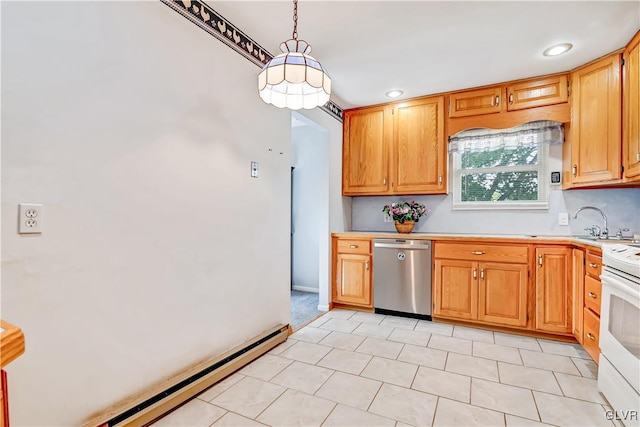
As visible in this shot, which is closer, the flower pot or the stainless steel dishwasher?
the stainless steel dishwasher

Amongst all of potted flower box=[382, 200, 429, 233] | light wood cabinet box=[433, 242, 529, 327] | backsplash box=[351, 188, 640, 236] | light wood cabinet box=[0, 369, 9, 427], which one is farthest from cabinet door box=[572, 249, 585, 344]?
light wood cabinet box=[0, 369, 9, 427]

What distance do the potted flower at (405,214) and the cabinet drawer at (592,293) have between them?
154 cm

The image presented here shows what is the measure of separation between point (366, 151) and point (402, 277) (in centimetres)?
154

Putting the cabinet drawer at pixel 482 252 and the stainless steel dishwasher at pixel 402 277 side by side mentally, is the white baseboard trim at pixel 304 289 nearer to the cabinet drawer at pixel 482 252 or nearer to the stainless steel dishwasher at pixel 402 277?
the stainless steel dishwasher at pixel 402 277

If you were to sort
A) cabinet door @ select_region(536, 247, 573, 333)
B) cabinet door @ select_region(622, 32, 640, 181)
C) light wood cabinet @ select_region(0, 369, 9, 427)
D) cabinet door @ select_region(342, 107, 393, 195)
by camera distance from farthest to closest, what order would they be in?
cabinet door @ select_region(342, 107, 393, 195) → cabinet door @ select_region(536, 247, 573, 333) → cabinet door @ select_region(622, 32, 640, 181) → light wood cabinet @ select_region(0, 369, 9, 427)

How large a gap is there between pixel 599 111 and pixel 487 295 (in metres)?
1.82

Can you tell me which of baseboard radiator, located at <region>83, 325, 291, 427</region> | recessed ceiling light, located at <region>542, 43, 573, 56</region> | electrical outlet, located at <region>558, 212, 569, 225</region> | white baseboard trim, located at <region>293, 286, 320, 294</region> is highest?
recessed ceiling light, located at <region>542, 43, 573, 56</region>

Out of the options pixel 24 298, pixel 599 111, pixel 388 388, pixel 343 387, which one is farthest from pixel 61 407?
pixel 599 111

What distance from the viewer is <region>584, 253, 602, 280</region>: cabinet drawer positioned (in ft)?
6.83

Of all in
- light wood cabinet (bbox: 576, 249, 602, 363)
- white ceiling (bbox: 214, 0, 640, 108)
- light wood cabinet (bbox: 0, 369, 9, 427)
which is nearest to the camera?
light wood cabinet (bbox: 0, 369, 9, 427)

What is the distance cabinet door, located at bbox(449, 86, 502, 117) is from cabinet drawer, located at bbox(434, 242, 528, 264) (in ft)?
4.55

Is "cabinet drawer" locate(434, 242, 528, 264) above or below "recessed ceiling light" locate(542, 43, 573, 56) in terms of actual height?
below

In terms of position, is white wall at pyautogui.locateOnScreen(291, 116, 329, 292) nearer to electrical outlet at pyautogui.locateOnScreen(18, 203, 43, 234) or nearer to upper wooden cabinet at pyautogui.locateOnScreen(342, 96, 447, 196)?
upper wooden cabinet at pyautogui.locateOnScreen(342, 96, 447, 196)

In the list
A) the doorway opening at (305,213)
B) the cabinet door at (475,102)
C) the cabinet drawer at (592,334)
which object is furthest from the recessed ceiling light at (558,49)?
the doorway opening at (305,213)
